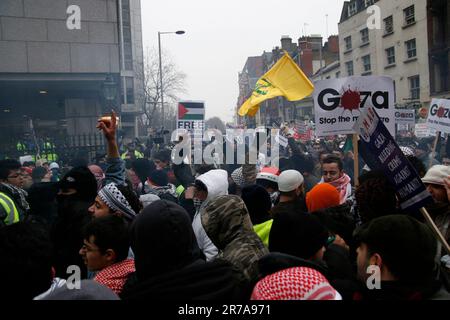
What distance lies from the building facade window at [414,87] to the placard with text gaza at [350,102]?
25.8m

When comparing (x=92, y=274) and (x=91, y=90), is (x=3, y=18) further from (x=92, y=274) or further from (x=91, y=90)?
(x=92, y=274)

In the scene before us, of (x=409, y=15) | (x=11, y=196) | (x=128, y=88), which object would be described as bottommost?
(x=11, y=196)

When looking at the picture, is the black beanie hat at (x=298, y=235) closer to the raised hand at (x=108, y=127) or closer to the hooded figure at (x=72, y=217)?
the hooded figure at (x=72, y=217)

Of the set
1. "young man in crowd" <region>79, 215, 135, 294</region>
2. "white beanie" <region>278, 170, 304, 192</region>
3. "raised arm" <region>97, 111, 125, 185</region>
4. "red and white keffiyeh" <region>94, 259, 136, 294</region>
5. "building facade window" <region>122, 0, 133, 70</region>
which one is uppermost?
"building facade window" <region>122, 0, 133, 70</region>

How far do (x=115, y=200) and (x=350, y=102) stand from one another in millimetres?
3453

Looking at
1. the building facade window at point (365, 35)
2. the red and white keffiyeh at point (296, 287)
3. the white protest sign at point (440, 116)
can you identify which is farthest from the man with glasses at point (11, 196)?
the building facade window at point (365, 35)

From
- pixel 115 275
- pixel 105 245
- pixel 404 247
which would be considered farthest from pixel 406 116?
pixel 115 275

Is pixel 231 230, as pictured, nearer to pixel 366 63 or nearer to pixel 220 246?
pixel 220 246

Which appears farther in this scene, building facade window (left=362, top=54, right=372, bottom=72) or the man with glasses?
building facade window (left=362, top=54, right=372, bottom=72)

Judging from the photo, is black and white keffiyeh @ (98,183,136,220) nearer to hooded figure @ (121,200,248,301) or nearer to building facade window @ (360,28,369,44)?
hooded figure @ (121,200,248,301)

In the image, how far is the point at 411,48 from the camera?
1145 inches

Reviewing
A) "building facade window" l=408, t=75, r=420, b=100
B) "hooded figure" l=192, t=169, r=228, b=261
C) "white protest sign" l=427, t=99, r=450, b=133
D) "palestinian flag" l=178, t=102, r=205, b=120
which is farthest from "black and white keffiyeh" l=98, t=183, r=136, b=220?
"building facade window" l=408, t=75, r=420, b=100

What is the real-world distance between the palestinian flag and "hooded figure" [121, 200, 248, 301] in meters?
7.72

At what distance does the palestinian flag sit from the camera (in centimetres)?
972
